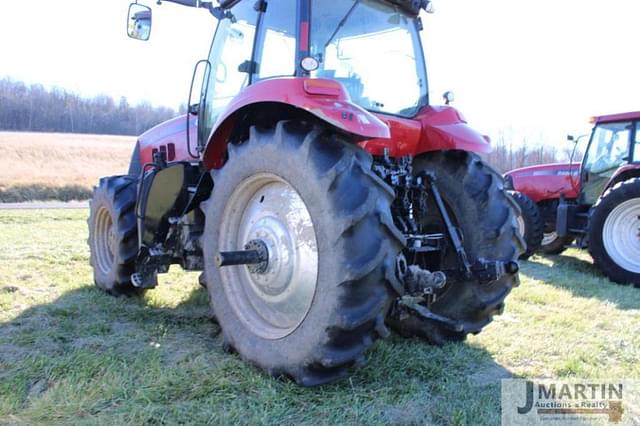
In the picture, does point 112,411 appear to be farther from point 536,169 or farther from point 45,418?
point 536,169

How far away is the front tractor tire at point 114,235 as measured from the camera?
14.4 feet

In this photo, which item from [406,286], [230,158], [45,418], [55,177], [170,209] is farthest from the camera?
[55,177]

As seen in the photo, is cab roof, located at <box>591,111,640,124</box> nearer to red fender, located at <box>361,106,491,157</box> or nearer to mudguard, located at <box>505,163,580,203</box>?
mudguard, located at <box>505,163,580,203</box>

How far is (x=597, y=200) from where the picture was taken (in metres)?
7.39

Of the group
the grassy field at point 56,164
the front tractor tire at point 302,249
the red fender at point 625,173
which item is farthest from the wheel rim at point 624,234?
the grassy field at point 56,164

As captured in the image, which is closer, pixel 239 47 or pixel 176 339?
pixel 176 339

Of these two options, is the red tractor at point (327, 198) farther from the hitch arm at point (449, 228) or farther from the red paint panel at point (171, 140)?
the red paint panel at point (171, 140)

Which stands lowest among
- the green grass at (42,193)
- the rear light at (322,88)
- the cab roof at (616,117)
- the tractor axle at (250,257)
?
the green grass at (42,193)

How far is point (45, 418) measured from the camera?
230 cm

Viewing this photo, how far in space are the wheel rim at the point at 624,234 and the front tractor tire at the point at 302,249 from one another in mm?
5132

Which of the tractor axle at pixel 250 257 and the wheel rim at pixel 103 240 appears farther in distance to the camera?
the wheel rim at pixel 103 240

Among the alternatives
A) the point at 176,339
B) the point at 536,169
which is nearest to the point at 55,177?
the point at 536,169

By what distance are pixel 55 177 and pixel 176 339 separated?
90.8ft
